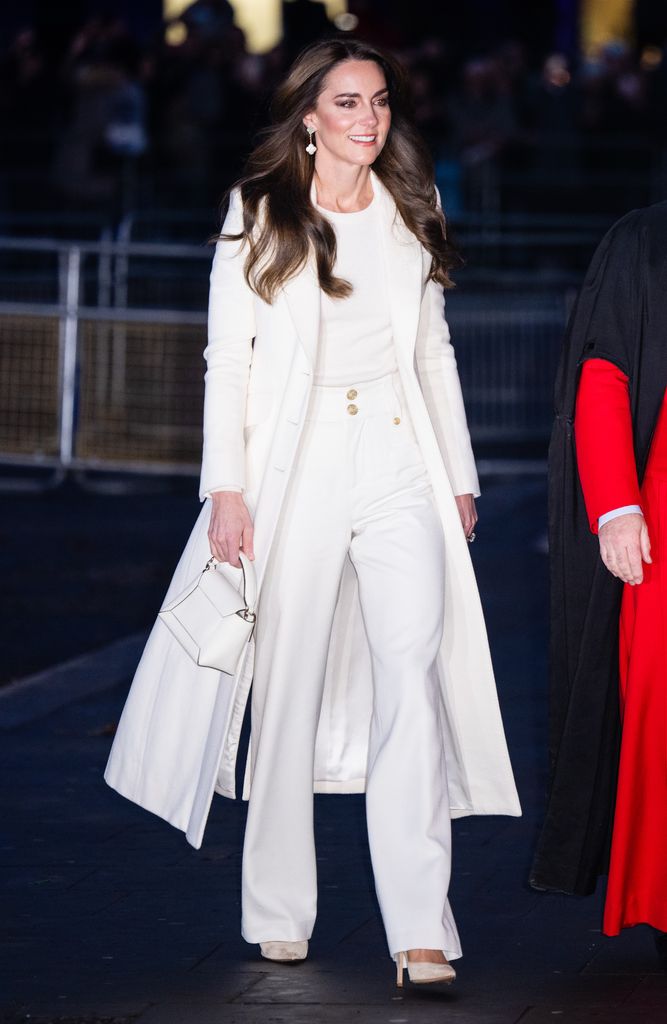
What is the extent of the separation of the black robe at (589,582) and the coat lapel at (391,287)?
35cm

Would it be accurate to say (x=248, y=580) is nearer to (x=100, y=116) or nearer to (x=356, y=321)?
(x=356, y=321)

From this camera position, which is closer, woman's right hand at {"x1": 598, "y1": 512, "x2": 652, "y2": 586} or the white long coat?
woman's right hand at {"x1": 598, "y1": 512, "x2": 652, "y2": 586}

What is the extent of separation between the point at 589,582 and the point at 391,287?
2.58ft

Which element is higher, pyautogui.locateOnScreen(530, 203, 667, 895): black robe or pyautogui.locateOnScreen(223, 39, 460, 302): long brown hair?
pyautogui.locateOnScreen(223, 39, 460, 302): long brown hair

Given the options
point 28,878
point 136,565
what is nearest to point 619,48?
point 136,565

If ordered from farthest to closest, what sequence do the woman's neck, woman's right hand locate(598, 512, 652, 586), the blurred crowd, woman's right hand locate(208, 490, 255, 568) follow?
the blurred crowd, the woman's neck, woman's right hand locate(208, 490, 255, 568), woman's right hand locate(598, 512, 652, 586)

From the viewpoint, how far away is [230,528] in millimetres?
4617

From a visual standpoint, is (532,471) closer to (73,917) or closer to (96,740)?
(96,740)

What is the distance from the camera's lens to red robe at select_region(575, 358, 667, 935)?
4.51 metres

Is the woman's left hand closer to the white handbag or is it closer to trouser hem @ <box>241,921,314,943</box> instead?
the white handbag

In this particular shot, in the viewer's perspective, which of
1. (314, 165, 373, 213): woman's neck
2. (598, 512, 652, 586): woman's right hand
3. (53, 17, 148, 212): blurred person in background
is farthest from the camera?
(53, 17, 148, 212): blurred person in background

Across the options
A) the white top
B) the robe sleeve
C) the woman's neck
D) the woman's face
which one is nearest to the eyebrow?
the woman's face

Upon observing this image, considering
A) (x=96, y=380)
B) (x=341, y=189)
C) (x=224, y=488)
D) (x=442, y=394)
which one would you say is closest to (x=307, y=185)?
(x=341, y=189)

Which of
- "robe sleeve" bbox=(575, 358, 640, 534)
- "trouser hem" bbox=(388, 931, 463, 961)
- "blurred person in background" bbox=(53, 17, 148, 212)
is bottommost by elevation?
"trouser hem" bbox=(388, 931, 463, 961)
